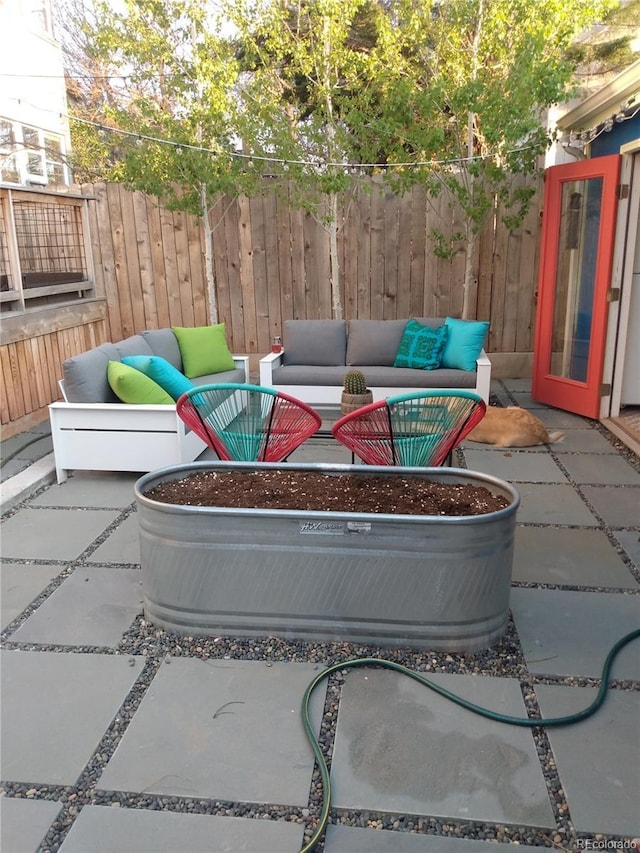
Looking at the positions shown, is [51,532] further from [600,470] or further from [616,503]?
[600,470]

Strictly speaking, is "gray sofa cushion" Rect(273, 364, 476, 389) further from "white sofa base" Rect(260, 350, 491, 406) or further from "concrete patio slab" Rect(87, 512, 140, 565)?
"concrete patio slab" Rect(87, 512, 140, 565)

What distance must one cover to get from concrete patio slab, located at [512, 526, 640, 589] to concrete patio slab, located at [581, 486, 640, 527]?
22 cm

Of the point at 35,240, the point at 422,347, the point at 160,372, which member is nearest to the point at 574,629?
the point at 160,372

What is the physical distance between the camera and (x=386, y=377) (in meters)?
5.27

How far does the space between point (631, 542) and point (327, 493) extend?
1.60 meters

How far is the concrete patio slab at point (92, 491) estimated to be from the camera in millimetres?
3826

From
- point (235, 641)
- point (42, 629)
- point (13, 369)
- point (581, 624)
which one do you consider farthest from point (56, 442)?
point (581, 624)

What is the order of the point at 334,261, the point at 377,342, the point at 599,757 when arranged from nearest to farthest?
the point at 599,757 → the point at 377,342 → the point at 334,261

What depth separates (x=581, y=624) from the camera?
2504mm

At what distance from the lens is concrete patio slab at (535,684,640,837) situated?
5.41 ft

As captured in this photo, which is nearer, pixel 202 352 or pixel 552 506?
pixel 552 506

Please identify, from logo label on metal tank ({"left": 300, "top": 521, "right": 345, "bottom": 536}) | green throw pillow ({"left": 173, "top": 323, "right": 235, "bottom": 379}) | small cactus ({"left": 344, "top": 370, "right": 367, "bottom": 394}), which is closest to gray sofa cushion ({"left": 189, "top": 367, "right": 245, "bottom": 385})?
green throw pillow ({"left": 173, "top": 323, "right": 235, "bottom": 379})

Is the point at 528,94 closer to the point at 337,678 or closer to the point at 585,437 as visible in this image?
the point at 585,437

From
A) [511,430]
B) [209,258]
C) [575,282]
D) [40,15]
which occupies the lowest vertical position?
[511,430]
